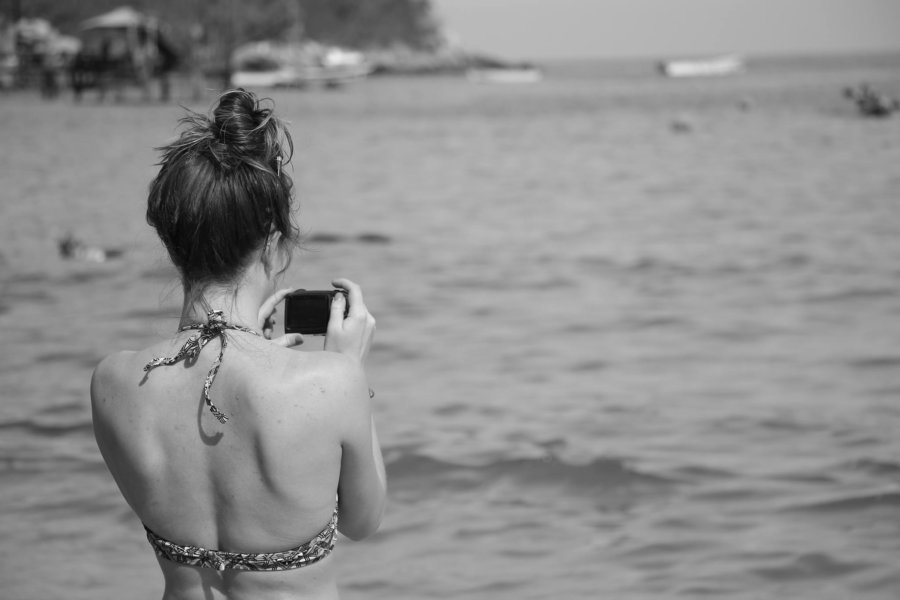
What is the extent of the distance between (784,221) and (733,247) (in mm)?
2803

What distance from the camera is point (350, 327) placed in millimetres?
2455

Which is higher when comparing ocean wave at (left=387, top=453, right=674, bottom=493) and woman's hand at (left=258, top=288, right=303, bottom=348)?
woman's hand at (left=258, top=288, right=303, bottom=348)

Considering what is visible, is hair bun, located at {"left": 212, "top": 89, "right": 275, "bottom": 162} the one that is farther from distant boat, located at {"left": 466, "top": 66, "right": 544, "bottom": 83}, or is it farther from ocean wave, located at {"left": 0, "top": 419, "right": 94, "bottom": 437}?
distant boat, located at {"left": 466, "top": 66, "right": 544, "bottom": 83}

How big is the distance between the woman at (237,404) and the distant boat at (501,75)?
151168 millimetres

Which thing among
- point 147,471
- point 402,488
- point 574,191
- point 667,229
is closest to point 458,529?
point 402,488

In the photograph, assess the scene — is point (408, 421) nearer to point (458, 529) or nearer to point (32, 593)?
point (458, 529)

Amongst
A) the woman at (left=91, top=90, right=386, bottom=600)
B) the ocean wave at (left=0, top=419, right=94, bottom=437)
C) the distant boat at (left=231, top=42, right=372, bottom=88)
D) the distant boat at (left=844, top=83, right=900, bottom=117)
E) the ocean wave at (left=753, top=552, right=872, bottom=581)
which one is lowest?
the ocean wave at (left=753, top=552, right=872, bottom=581)

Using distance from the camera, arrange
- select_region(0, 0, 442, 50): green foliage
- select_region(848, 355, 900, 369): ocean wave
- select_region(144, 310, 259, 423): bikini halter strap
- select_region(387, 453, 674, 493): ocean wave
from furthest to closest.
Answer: select_region(0, 0, 442, 50): green foliage, select_region(848, 355, 900, 369): ocean wave, select_region(387, 453, 674, 493): ocean wave, select_region(144, 310, 259, 423): bikini halter strap

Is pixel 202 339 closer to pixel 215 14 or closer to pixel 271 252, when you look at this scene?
pixel 271 252

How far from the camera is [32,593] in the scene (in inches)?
223

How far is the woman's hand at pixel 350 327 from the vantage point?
8.02 ft

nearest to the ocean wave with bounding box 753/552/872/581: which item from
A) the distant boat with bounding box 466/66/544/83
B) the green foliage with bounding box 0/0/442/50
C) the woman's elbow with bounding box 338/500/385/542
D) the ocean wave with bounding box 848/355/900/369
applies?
the woman's elbow with bounding box 338/500/385/542

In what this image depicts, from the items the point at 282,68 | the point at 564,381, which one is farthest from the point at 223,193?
the point at 282,68

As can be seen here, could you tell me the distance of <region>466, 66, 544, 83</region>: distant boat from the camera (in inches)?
6220
